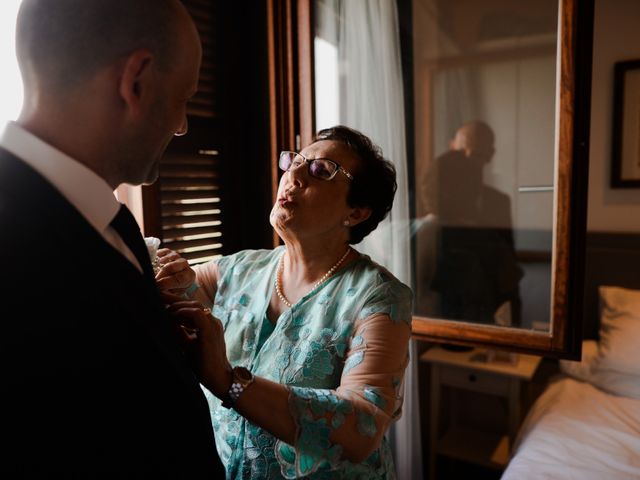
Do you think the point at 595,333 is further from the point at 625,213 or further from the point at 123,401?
the point at 123,401

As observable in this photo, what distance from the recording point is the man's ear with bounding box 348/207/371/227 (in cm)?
138

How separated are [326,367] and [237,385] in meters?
0.29

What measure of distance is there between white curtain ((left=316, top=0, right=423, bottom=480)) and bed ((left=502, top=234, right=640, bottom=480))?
549 millimetres

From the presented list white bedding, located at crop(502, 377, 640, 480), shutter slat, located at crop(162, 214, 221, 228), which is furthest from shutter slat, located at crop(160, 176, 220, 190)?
white bedding, located at crop(502, 377, 640, 480)

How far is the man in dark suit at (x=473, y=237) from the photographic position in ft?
6.62

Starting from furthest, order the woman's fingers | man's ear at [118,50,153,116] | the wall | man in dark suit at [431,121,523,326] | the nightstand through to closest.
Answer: the wall < the nightstand < man in dark suit at [431,121,523,326] < the woman's fingers < man's ear at [118,50,153,116]

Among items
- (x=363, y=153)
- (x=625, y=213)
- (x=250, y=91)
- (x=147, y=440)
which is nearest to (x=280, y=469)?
(x=147, y=440)

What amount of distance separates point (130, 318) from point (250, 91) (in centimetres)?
176

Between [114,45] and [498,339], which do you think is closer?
[114,45]

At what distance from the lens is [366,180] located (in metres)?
1.37

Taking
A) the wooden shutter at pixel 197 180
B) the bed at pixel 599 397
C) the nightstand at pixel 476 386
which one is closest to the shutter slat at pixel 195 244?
the wooden shutter at pixel 197 180

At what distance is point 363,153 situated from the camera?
4.54 feet

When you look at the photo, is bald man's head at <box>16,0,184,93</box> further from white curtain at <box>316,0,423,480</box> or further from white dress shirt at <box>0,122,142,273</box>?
white curtain at <box>316,0,423,480</box>

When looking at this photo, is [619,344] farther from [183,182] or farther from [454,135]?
[183,182]
